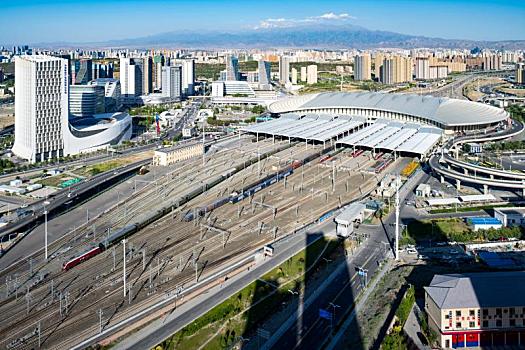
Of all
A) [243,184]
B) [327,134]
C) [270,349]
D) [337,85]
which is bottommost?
[270,349]

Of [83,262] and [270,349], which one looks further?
[83,262]

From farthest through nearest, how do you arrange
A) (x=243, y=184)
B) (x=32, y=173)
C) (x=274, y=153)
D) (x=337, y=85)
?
1. (x=337, y=85)
2. (x=274, y=153)
3. (x=32, y=173)
4. (x=243, y=184)

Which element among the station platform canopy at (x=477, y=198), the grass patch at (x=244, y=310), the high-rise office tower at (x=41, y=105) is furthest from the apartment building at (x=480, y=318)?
the high-rise office tower at (x=41, y=105)

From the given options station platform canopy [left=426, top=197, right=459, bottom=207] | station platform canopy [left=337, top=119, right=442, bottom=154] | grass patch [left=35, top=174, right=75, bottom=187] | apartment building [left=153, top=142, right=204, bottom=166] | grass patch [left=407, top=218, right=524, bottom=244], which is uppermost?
station platform canopy [left=337, top=119, right=442, bottom=154]

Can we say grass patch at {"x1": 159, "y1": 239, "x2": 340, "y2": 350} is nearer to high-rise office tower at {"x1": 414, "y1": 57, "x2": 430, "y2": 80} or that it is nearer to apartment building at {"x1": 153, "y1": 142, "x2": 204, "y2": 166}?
apartment building at {"x1": 153, "y1": 142, "x2": 204, "y2": 166}

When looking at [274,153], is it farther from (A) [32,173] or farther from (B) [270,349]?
(B) [270,349]

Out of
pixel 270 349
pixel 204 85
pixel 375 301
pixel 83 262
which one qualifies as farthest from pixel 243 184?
pixel 204 85

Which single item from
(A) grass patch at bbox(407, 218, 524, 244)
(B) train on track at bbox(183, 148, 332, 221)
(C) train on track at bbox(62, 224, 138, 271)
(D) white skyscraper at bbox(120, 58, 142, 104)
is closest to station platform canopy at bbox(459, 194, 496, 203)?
(A) grass patch at bbox(407, 218, 524, 244)
